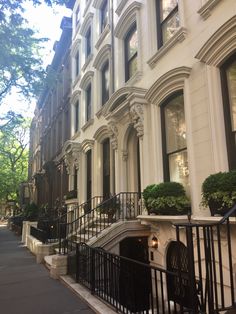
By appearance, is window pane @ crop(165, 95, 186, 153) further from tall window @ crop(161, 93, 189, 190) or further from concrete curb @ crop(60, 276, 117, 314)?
concrete curb @ crop(60, 276, 117, 314)

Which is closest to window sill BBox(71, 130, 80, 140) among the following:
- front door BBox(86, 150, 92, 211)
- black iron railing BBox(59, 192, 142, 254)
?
front door BBox(86, 150, 92, 211)

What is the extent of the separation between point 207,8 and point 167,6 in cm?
253

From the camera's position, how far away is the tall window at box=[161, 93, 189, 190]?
759 cm

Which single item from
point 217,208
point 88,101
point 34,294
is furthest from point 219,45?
point 88,101

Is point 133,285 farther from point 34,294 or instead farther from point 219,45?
point 219,45

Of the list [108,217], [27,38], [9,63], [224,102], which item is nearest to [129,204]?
[108,217]

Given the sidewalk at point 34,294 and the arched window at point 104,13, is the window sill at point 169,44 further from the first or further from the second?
the sidewalk at point 34,294

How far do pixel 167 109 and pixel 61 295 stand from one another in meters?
5.14

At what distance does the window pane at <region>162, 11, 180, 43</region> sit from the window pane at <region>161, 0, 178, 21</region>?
236 mm

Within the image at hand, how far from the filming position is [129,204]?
9.25 m

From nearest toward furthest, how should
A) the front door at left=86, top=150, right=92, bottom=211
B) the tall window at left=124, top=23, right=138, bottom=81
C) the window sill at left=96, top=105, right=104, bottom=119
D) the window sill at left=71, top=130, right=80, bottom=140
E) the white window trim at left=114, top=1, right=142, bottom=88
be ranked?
the white window trim at left=114, top=1, right=142, bottom=88
the tall window at left=124, top=23, right=138, bottom=81
the window sill at left=96, top=105, right=104, bottom=119
the front door at left=86, top=150, right=92, bottom=211
the window sill at left=71, top=130, right=80, bottom=140

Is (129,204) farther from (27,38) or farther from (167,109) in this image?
(27,38)

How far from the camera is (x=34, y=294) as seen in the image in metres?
6.65

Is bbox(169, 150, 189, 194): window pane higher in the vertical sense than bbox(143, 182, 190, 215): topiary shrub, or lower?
higher
